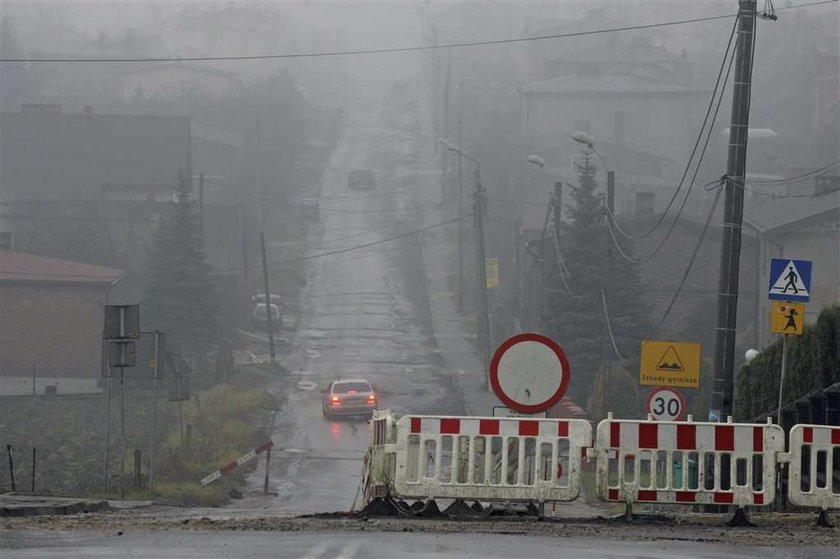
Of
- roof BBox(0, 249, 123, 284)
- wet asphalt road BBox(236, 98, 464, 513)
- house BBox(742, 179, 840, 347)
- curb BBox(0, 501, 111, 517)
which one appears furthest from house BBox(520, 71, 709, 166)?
curb BBox(0, 501, 111, 517)

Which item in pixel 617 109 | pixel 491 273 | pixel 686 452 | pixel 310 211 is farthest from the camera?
pixel 617 109

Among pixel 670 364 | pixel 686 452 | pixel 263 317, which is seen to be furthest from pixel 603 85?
pixel 686 452

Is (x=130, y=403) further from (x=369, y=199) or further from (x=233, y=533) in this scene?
(x=369, y=199)

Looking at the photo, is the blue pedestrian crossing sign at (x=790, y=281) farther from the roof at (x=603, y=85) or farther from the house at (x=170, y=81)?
the house at (x=170, y=81)

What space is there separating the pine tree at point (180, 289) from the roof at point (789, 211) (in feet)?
70.6

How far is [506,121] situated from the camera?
10494 centimetres

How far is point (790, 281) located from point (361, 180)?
70.5 m

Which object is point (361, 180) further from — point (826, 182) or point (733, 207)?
point (733, 207)

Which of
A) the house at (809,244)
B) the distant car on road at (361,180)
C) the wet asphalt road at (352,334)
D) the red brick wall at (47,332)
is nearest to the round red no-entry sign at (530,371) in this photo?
the wet asphalt road at (352,334)

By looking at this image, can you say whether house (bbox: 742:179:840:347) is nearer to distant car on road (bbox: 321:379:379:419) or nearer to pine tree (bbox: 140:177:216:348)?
distant car on road (bbox: 321:379:379:419)

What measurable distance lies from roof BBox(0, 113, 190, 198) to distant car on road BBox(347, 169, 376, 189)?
35.4 ft

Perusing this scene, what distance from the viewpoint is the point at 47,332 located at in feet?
170

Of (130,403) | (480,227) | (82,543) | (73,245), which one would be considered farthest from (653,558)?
(73,245)

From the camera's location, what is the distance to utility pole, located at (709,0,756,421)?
66.5ft
